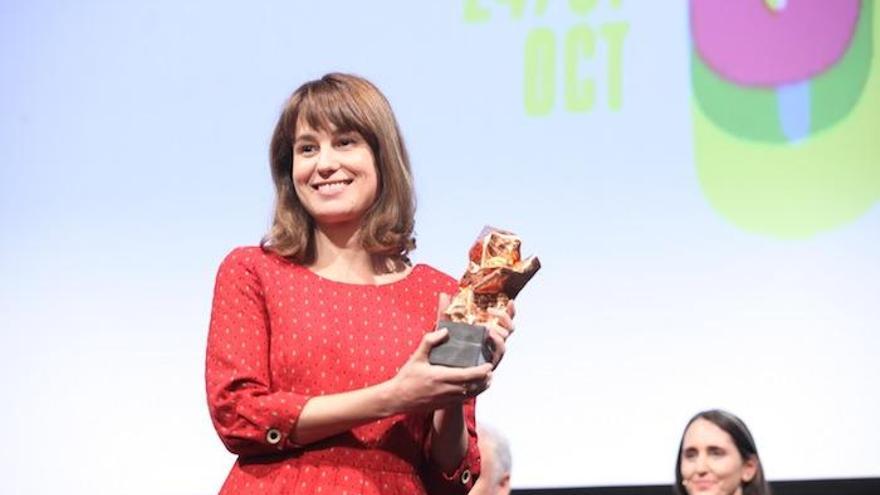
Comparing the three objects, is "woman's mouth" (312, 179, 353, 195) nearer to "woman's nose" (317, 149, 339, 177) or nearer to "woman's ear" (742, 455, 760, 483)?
"woman's nose" (317, 149, 339, 177)

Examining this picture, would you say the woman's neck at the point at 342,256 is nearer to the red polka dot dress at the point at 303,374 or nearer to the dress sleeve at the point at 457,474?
the red polka dot dress at the point at 303,374

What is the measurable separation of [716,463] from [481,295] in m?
2.04

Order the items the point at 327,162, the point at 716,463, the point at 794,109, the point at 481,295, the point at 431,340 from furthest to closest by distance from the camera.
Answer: the point at 794,109, the point at 716,463, the point at 327,162, the point at 481,295, the point at 431,340

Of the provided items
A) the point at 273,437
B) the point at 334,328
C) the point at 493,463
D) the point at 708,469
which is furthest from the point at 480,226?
the point at 273,437

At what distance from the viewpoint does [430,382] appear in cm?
181

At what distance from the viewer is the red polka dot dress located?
1945mm

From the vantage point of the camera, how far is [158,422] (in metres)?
→ 4.16

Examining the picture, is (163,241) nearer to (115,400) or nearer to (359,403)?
(115,400)

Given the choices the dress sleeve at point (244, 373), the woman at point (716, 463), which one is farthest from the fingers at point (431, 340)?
the woman at point (716, 463)

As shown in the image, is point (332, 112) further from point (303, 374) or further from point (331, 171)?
point (303, 374)

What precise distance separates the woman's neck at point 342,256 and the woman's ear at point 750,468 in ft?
6.36

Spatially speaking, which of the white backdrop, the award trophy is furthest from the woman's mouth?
the white backdrop

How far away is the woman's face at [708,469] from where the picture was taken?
376 cm

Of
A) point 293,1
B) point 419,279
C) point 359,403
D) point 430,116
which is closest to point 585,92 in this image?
point 430,116
